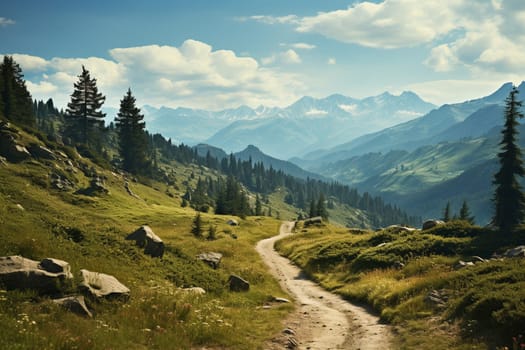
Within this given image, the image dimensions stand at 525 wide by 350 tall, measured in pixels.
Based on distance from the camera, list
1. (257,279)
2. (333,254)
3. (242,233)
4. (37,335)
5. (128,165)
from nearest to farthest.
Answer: (37,335) < (257,279) < (333,254) < (242,233) < (128,165)

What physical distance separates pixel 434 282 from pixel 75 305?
17.1 metres

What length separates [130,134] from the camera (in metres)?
114

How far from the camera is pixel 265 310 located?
65.7 ft

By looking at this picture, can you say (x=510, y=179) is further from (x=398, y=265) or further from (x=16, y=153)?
(x=16, y=153)

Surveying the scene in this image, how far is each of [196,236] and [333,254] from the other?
2338 cm

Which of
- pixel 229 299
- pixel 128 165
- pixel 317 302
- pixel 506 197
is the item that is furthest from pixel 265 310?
pixel 128 165

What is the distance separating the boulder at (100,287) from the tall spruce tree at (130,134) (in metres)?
103

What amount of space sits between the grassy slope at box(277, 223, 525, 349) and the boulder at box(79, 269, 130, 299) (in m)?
10.5

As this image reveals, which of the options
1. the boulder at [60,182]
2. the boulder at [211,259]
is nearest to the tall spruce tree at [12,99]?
the boulder at [60,182]

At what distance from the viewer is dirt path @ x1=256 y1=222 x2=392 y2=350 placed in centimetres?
1548

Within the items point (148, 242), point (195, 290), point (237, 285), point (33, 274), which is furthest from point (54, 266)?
point (237, 285)

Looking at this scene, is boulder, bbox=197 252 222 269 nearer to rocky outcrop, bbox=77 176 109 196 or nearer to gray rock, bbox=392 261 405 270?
gray rock, bbox=392 261 405 270

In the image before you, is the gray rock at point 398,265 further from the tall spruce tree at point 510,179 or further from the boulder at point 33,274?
the boulder at point 33,274

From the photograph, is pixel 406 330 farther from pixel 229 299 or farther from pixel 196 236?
pixel 196 236
